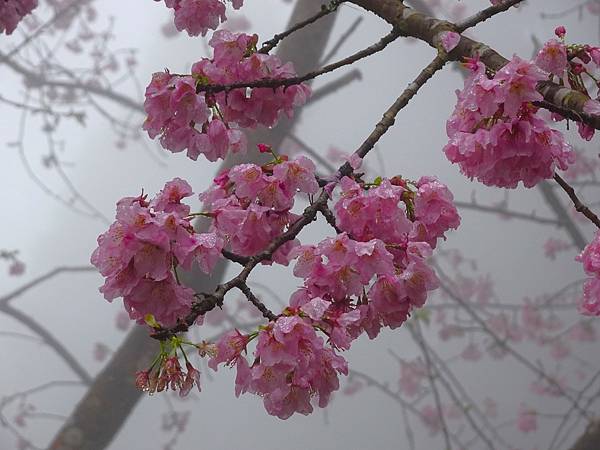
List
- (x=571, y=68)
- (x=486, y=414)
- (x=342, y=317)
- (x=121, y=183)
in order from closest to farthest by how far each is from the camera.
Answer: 1. (x=342, y=317)
2. (x=571, y=68)
3. (x=486, y=414)
4. (x=121, y=183)

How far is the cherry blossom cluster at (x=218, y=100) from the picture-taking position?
587 mm

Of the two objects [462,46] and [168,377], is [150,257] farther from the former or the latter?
[462,46]

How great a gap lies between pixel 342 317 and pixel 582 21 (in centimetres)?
211

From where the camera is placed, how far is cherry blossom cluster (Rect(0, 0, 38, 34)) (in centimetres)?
91

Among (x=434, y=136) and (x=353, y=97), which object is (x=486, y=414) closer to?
(x=434, y=136)

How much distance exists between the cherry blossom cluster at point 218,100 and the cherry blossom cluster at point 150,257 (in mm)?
147

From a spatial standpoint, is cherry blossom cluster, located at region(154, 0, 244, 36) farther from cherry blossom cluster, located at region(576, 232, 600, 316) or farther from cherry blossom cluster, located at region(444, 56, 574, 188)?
cherry blossom cluster, located at region(576, 232, 600, 316)

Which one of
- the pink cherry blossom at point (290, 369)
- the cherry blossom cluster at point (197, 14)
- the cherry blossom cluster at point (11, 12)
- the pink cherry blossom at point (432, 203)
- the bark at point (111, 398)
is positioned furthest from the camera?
the bark at point (111, 398)

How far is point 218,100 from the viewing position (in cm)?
66

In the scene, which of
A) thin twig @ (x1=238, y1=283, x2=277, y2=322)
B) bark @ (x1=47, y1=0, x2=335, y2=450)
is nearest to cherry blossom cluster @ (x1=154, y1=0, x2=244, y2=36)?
thin twig @ (x1=238, y1=283, x2=277, y2=322)

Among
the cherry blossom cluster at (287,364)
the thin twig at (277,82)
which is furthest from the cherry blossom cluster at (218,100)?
the cherry blossom cluster at (287,364)

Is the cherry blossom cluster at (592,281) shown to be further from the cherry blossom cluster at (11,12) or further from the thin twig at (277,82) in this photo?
the cherry blossom cluster at (11,12)

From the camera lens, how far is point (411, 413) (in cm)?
201

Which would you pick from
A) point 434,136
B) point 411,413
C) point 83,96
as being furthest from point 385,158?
point 83,96
